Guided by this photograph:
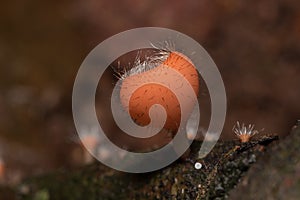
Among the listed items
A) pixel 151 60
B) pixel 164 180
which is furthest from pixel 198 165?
pixel 151 60

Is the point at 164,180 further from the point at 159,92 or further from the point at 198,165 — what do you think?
the point at 159,92

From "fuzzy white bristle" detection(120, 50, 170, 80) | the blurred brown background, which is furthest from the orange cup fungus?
the blurred brown background

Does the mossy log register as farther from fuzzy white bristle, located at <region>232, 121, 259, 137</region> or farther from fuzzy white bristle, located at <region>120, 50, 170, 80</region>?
fuzzy white bristle, located at <region>120, 50, 170, 80</region>

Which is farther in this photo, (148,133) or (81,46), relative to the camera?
(81,46)

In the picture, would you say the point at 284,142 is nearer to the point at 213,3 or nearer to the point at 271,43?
the point at 271,43

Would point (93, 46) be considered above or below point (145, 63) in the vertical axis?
above

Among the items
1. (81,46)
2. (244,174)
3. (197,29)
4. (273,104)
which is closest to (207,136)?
(244,174)
